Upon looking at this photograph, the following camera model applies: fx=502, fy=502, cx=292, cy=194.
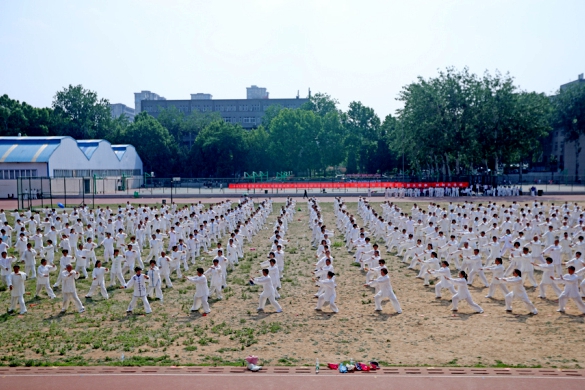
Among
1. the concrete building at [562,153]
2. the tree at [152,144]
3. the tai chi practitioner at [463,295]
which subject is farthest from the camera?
the concrete building at [562,153]

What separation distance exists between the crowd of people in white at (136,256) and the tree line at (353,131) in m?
29.0

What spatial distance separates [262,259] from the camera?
19234mm

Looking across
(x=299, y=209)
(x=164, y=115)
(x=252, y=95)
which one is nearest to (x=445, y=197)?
(x=299, y=209)

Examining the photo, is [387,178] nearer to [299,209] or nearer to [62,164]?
[299,209]

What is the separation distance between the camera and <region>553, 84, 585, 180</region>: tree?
69.2 m

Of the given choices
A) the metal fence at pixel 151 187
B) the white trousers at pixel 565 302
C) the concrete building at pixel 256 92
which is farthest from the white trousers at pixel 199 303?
the concrete building at pixel 256 92

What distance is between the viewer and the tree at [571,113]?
69250mm

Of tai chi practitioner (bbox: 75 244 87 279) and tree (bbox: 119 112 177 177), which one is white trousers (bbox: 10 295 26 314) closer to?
tai chi practitioner (bbox: 75 244 87 279)

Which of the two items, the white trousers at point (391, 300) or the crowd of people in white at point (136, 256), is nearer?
the white trousers at point (391, 300)

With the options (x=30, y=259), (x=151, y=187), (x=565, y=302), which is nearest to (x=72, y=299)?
(x=30, y=259)

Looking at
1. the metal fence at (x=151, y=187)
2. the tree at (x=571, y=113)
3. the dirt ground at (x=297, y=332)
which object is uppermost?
the tree at (x=571, y=113)

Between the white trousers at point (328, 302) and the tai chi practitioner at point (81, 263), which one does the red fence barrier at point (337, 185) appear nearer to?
the tai chi practitioner at point (81, 263)

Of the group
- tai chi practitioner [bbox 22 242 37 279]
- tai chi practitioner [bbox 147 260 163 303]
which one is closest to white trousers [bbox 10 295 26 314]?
tai chi practitioner [bbox 147 260 163 303]

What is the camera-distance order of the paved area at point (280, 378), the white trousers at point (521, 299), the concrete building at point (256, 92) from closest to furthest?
the paved area at point (280, 378) → the white trousers at point (521, 299) → the concrete building at point (256, 92)
